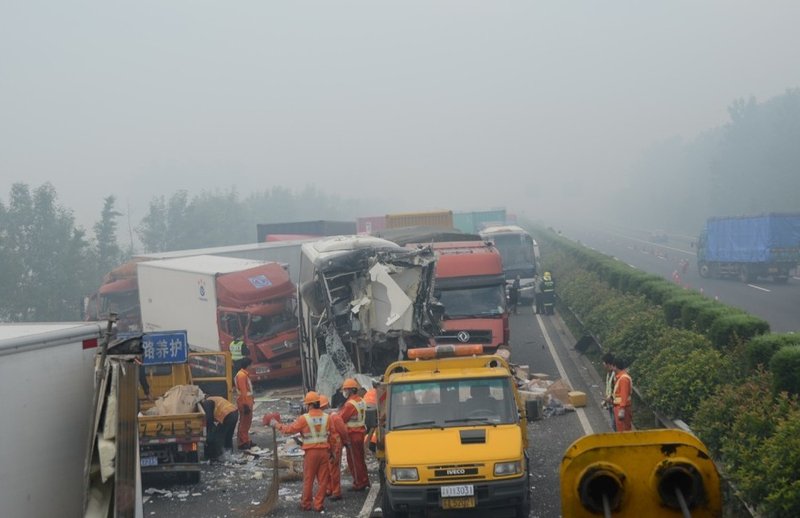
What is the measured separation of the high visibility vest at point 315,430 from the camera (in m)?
12.4

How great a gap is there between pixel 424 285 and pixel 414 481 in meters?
9.10

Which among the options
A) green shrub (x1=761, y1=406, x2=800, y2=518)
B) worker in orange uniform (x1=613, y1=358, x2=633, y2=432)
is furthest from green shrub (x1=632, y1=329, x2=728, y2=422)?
green shrub (x1=761, y1=406, x2=800, y2=518)

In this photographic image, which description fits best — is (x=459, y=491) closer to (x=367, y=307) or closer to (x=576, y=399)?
(x=576, y=399)

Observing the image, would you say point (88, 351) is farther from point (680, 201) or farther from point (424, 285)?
point (680, 201)

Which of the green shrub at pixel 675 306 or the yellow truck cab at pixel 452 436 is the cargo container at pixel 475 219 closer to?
the green shrub at pixel 675 306

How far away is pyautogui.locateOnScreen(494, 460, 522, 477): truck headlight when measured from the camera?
414 inches

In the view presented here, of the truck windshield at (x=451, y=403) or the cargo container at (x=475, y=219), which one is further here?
the cargo container at (x=475, y=219)

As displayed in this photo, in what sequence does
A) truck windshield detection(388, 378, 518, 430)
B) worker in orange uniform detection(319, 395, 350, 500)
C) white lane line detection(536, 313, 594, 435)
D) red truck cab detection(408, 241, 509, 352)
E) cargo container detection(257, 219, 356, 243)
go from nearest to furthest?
truck windshield detection(388, 378, 518, 430), worker in orange uniform detection(319, 395, 350, 500), white lane line detection(536, 313, 594, 435), red truck cab detection(408, 241, 509, 352), cargo container detection(257, 219, 356, 243)

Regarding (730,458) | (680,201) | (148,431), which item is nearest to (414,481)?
(730,458)

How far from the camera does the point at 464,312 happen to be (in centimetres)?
2305

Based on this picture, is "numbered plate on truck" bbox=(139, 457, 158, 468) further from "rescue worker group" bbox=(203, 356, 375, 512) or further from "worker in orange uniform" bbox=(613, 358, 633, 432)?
"worker in orange uniform" bbox=(613, 358, 633, 432)

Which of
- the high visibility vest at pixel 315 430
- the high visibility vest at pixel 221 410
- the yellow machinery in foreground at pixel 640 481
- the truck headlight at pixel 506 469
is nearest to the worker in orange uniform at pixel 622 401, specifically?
the truck headlight at pixel 506 469

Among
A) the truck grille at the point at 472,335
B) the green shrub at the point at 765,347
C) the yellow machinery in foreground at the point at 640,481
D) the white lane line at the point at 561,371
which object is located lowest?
the white lane line at the point at 561,371

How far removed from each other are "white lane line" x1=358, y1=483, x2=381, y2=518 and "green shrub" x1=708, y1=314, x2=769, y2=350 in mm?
5832
